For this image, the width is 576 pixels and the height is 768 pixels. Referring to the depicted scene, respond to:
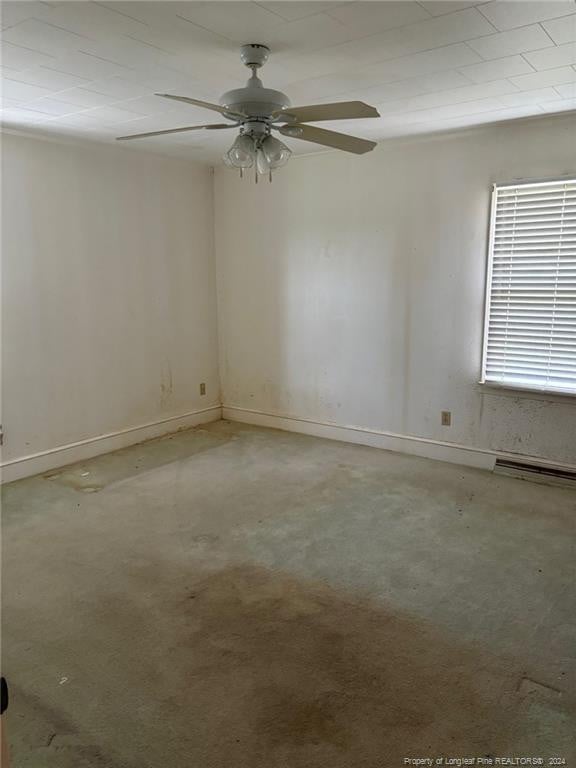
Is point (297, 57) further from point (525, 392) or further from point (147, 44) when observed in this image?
point (525, 392)

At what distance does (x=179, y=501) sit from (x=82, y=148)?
Answer: 2715 mm

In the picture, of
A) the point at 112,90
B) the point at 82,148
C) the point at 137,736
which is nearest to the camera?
the point at 137,736

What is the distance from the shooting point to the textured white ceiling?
2.00 metres

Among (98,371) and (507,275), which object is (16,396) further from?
(507,275)

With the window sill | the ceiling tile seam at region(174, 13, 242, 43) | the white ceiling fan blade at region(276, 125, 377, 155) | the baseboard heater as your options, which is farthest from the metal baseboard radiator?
the ceiling tile seam at region(174, 13, 242, 43)

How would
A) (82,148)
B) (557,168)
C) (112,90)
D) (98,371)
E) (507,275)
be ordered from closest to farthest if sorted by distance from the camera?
(112,90), (557,168), (507,275), (82,148), (98,371)

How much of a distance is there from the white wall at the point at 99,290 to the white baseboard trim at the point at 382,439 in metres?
0.56

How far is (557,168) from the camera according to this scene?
350 cm

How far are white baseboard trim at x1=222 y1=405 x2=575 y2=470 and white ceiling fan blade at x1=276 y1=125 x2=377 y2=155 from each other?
2.48 m

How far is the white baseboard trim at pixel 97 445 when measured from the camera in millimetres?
3914

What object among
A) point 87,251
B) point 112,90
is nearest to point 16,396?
point 87,251

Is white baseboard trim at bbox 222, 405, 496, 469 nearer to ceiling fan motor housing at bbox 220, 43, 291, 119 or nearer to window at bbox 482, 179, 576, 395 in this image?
window at bbox 482, 179, 576, 395

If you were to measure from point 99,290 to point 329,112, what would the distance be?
9.12ft

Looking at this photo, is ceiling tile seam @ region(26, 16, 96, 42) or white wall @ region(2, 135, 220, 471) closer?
ceiling tile seam @ region(26, 16, 96, 42)
